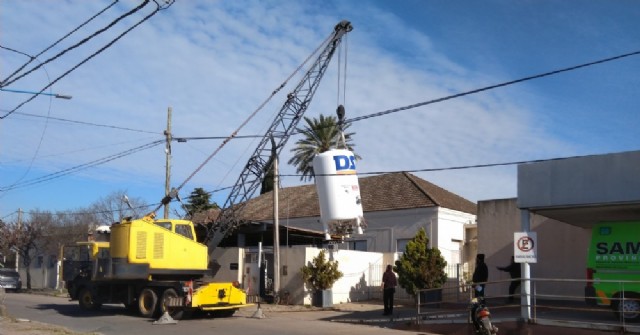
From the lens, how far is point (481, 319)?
14828mm

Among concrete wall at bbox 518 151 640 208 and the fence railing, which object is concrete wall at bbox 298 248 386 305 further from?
concrete wall at bbox 518 151 640 208

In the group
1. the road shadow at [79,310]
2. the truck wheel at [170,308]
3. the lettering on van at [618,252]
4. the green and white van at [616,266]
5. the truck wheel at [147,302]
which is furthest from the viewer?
the road shadow at [79,310]

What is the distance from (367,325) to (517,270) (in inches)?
240

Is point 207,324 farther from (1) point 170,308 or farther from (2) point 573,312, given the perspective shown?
(2) point 573,312

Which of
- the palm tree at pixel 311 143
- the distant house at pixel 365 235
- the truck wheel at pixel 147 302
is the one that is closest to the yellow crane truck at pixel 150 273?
the truck wheel at pixel 147 302

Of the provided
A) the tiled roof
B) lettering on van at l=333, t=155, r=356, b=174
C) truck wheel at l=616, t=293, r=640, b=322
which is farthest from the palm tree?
truck wheel at l=616, t=293, r=640, b=322

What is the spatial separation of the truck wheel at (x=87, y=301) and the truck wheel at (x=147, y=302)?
2.45 meters

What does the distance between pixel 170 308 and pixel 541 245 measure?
12.8m

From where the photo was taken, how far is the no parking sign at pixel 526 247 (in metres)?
15.9

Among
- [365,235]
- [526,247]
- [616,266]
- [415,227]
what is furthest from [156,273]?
[365,235]

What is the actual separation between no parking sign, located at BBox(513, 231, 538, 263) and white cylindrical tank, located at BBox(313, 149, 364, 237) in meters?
12.1

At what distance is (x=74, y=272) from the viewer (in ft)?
80.7

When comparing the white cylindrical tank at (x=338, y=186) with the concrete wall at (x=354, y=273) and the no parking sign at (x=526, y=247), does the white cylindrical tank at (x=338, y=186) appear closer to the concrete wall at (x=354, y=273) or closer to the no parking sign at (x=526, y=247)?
the concrete wall at (x=354, y=273)

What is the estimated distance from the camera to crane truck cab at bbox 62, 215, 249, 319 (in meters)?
20.9
